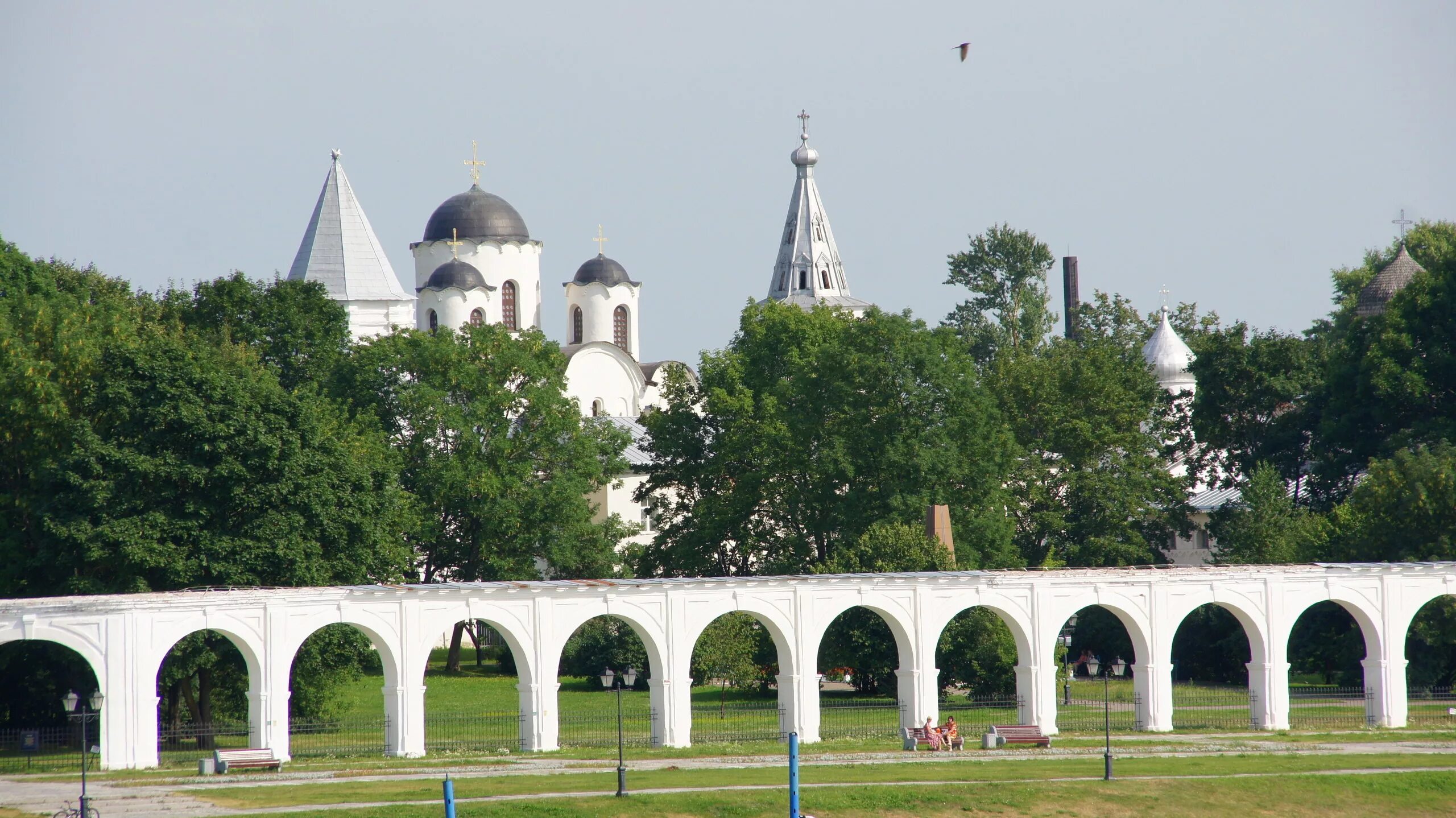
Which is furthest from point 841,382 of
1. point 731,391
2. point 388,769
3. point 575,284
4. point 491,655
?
point 575,284

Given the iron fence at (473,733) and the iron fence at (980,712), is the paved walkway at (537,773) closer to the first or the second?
the iron fence at (473,733)

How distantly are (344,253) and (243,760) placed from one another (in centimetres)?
4442

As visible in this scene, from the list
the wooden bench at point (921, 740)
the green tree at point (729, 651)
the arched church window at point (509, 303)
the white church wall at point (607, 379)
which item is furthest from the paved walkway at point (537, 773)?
A: the arched church window at point (509, 303)

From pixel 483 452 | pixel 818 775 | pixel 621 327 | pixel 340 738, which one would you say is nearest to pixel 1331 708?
pixel 818 775

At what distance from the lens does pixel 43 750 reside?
35.9 meters

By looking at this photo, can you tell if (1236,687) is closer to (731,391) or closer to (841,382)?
(841,382)

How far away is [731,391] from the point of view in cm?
5606

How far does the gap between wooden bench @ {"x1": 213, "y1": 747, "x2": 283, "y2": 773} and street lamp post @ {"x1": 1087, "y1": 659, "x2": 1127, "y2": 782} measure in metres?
14.1

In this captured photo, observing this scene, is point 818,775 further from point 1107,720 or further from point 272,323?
point 272,323

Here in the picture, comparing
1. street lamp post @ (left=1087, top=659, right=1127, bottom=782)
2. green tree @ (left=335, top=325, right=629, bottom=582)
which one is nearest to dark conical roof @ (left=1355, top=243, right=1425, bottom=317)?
street lamp post @ (left=1087, top=659, right=1127, bottom=782)

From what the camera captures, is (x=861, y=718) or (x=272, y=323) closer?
(x=861, y=718)

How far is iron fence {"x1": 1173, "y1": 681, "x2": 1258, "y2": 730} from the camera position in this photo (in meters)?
39.4

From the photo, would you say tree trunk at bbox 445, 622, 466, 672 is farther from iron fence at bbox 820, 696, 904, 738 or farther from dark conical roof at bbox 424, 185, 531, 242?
dark conical roof at bbox 424, 185, 531, 242

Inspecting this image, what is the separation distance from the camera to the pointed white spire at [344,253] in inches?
2867
